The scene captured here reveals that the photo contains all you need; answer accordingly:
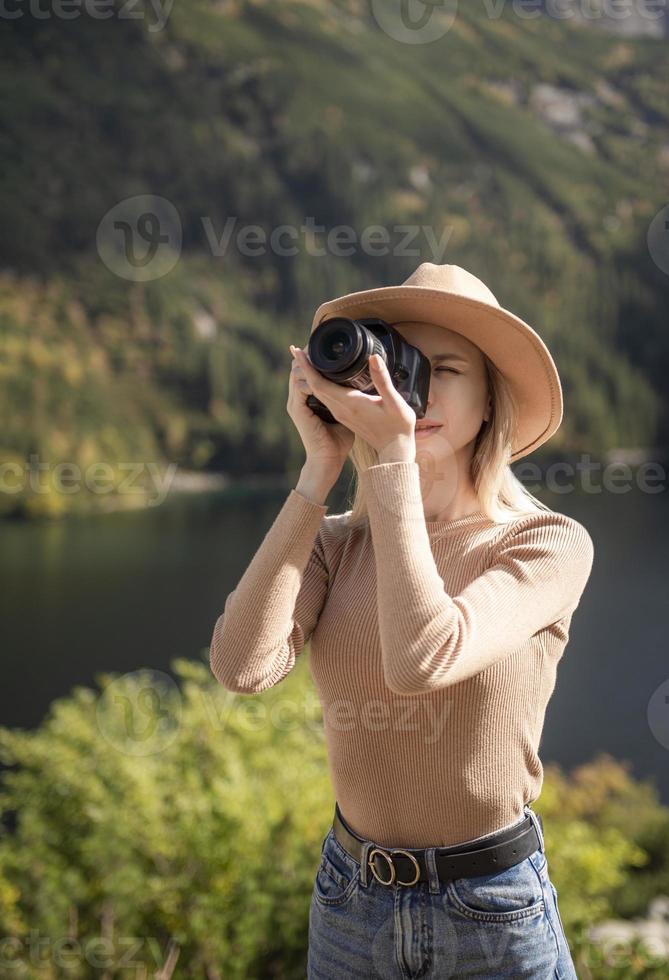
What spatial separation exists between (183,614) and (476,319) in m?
14.8

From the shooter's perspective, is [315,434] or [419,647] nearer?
[419,647]

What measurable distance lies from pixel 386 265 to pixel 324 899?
73.6 ft

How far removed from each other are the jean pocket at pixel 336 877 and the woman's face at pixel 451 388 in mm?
418

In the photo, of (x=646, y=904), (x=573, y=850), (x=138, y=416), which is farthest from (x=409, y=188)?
(x=573, y=850)

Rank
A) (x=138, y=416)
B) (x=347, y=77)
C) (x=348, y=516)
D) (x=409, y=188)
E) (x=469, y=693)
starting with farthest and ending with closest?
(x=347, y=77), (x=409, y=188), (x=138, y=416), (x=348, y=516), (x=469, y=693)

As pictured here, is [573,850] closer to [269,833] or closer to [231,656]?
[269,833]

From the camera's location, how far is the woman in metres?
0.79

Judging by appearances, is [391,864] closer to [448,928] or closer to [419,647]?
[448,928]

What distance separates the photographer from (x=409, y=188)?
80.0ft

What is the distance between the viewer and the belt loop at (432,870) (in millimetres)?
816

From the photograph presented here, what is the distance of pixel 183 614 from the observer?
15273 millimetres

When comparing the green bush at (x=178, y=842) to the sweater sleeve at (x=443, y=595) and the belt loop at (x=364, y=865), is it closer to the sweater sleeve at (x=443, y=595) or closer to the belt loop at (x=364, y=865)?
the belt loop at (x=364, y=865)

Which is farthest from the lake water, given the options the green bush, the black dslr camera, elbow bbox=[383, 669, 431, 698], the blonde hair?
elbow bbox=[383, 669, 431, 698]

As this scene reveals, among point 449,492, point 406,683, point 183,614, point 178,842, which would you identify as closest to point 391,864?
point 406,683
